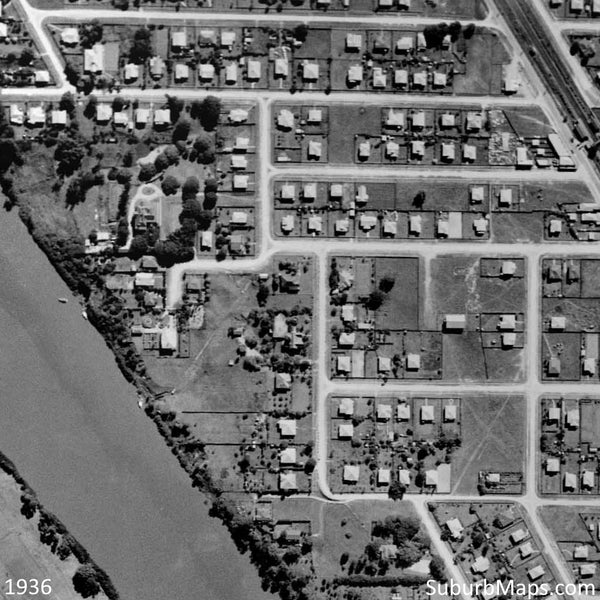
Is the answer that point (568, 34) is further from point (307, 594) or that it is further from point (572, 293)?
point (307, 594)

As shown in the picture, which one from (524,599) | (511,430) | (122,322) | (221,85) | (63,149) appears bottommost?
(524,599)

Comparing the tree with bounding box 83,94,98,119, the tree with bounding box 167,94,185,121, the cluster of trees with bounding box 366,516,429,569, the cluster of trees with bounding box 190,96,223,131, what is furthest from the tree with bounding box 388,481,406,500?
the tree with bounding box 83,94,98,119

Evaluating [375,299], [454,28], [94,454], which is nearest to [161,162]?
[375,299]

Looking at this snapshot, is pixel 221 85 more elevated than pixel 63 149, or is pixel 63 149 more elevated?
pixel 221 85

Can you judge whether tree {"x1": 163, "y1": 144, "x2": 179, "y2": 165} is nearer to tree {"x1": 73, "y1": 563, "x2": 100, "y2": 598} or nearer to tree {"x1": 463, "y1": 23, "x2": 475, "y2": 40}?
tree {"x1": 463, "y1": 23, "x2": 475, "y2": 40}

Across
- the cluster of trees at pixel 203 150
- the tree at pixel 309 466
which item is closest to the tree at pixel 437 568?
the tree at pixel 309 466

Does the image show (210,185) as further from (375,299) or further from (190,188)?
(375,299)

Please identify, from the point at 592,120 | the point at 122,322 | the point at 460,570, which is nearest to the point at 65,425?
the point at 122,322
